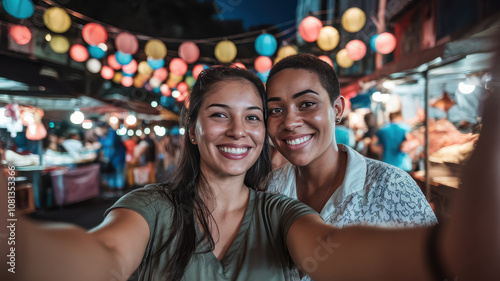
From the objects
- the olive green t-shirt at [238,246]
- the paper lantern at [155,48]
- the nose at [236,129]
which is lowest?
the olive green t-shirt at [238,246]

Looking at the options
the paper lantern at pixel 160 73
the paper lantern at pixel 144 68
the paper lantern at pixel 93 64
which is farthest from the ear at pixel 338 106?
the paper lantern at pixel 160 73

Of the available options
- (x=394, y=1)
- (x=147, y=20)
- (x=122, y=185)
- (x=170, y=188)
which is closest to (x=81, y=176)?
(x=122, y=185)

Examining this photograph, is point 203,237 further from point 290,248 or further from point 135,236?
point 290,248

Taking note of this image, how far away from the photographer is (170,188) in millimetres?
1690

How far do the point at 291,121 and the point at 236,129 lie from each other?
0.40m

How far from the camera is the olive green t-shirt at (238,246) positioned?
54.6 inches

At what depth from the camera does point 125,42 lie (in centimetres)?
551

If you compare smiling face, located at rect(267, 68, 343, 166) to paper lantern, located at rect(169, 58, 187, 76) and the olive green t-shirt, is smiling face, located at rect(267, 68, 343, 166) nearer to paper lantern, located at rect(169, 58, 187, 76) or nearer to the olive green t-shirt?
the olive green t-shirt

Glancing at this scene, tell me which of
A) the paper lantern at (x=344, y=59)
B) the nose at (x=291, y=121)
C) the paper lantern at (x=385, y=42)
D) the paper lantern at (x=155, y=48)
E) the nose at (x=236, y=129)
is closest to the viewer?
the nose at (x=236, y=129)

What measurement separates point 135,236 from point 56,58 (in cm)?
1232

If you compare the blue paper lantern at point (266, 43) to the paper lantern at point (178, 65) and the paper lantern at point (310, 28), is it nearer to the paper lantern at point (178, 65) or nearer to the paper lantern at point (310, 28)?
the paper lantern at point (310, 28)

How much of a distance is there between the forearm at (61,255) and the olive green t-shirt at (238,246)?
0.64 feet

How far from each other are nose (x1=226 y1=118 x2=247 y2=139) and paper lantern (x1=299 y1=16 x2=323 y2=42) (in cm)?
414

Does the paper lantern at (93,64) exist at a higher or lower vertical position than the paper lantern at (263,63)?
higher
